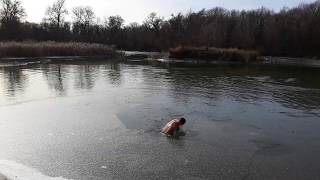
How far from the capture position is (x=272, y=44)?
7331 centimetres

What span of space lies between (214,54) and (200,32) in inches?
1297

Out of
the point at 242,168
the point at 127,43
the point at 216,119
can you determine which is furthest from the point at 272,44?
the point at 242,168

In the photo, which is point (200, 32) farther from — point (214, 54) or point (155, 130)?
point (155, 130)

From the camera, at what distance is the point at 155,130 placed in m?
11.9

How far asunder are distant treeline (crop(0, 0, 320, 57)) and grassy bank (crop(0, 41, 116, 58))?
14179mm

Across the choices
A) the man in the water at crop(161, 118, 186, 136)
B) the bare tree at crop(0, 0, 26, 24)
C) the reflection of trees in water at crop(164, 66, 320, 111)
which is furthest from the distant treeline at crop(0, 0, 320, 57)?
the man in the water at crop(161, 118, 186, 136)

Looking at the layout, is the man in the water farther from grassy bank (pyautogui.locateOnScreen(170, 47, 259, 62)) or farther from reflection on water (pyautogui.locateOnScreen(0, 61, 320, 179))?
grassy bank (pyautogui.locateOnScreen(170, 47, 259, 62))

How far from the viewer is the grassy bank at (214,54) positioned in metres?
48.3

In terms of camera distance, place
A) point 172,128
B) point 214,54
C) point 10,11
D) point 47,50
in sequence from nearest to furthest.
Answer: point 172,128, point 214,54, point 47,50, point 10,11

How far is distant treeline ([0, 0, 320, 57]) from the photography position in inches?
2835

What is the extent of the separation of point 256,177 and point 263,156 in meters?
1.50

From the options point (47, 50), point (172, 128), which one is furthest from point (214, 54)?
point (172, 128)

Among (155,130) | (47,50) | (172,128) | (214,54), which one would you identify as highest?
(47,50)

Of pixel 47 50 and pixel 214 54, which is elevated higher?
pixel 47 50
